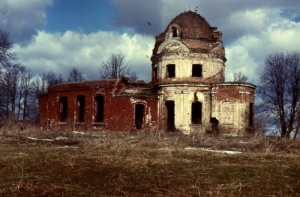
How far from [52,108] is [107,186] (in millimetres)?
25988

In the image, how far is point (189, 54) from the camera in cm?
2991

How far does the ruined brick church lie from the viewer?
2812cm

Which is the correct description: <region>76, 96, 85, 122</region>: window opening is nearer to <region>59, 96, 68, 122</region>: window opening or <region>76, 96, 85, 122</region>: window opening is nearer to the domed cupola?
<region>59, 96, 68, 122</region>: window opening

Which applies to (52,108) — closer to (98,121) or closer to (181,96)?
(98,121)

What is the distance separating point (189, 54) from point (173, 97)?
3731 mm

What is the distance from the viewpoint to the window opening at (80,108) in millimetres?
30125

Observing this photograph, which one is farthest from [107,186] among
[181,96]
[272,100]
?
[272,100]

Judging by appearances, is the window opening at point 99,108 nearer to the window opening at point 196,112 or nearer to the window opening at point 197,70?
the window opening at point 196,112

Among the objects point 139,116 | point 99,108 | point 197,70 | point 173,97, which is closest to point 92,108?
point 99,108

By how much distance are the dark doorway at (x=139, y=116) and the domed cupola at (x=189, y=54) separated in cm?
278

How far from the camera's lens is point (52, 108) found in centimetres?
→ 3131

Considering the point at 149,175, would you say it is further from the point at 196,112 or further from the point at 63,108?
the point at 63,108

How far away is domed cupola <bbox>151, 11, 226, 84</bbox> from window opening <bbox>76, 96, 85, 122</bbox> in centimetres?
637

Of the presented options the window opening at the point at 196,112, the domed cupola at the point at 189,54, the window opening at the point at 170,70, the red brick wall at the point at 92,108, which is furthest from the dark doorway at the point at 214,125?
the window opening at the point at 170,70
